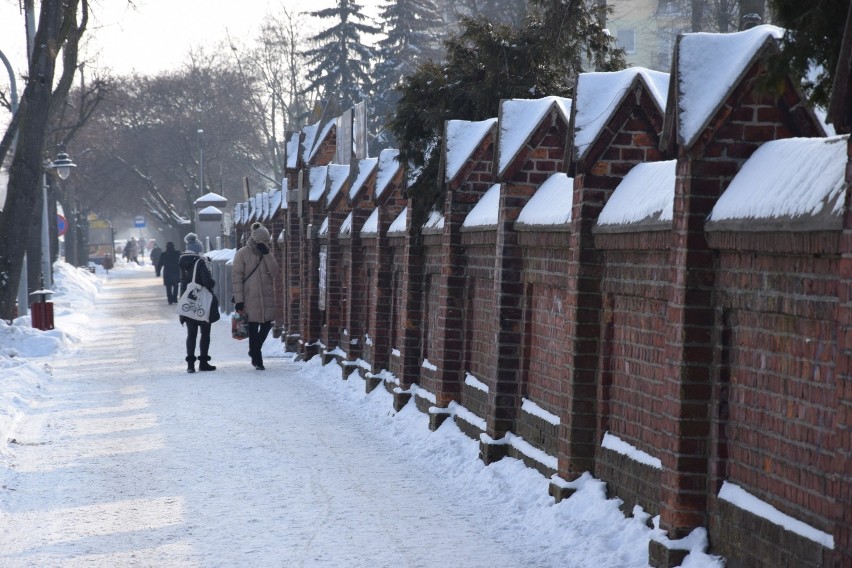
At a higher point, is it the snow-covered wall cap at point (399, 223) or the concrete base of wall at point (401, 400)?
the snow-covered wall cap at point (399, 223)

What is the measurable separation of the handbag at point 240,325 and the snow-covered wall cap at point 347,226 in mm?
1740

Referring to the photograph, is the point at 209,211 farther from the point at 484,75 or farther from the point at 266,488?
the point at 266,488

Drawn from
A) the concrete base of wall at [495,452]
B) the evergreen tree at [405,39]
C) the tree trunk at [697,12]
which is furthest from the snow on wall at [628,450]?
the evergreen tree at [405,39]

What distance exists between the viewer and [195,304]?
15.9m

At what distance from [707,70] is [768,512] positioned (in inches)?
79.9

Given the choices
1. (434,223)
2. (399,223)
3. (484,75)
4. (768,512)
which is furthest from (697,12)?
(768,512)

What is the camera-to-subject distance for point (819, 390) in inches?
183

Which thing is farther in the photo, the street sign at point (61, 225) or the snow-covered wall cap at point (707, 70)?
the street sign at point (61, 225)

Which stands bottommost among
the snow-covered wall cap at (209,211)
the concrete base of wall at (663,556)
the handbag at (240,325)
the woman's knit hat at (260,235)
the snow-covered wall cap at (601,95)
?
the concrete base of wall at (663,556)

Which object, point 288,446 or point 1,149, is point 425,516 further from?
point 1,149

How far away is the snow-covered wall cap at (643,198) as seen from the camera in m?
6.07

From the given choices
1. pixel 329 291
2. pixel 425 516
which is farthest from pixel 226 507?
pixel 329 291

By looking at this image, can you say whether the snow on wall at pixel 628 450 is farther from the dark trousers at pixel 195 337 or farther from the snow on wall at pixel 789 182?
the dark trousers at pixel 195 337

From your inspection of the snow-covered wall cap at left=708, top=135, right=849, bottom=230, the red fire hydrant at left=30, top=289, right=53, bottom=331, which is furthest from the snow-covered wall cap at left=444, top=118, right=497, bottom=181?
the red fire hydrant at left=30, top=289, right=53, bottom=331
